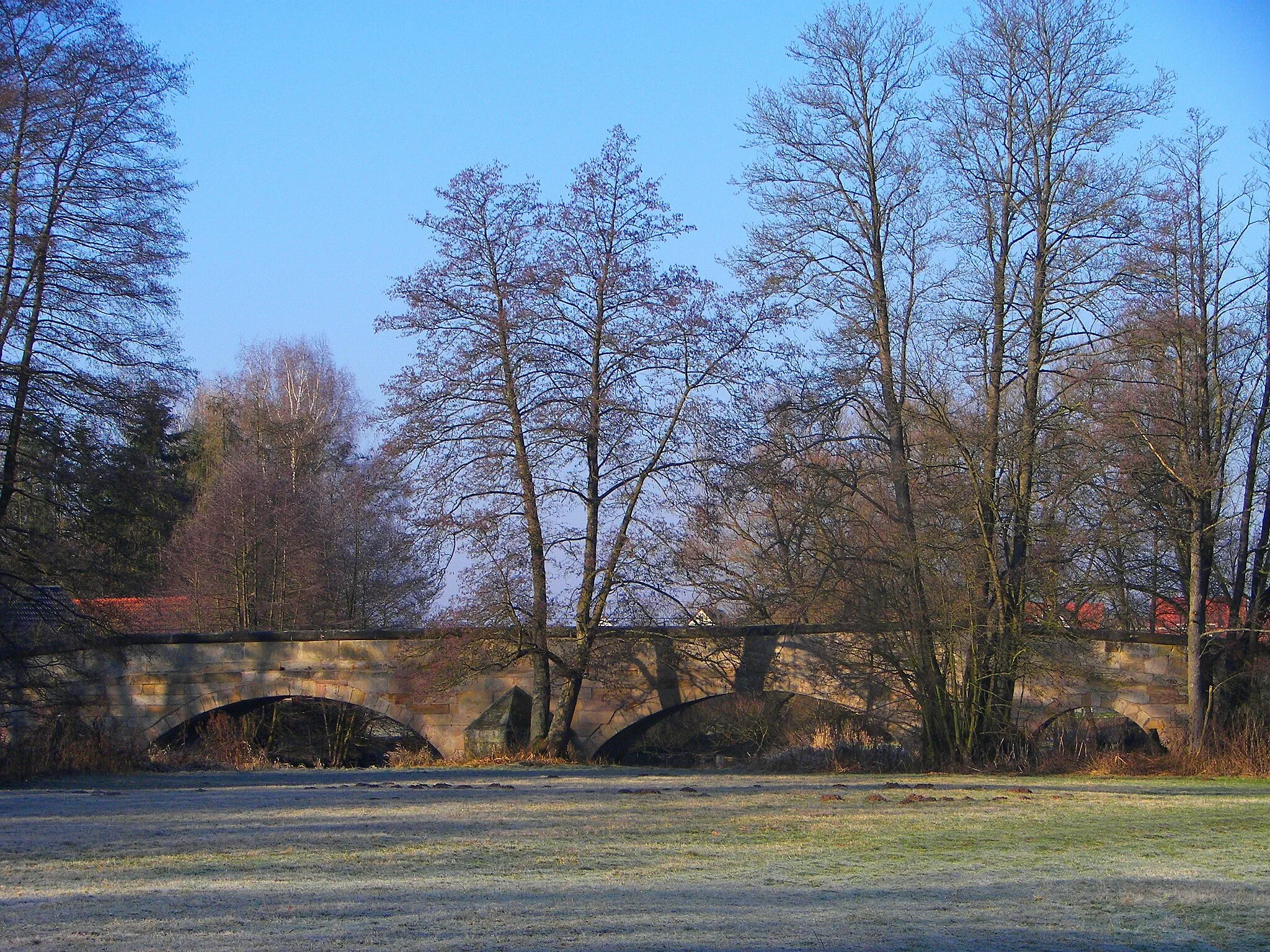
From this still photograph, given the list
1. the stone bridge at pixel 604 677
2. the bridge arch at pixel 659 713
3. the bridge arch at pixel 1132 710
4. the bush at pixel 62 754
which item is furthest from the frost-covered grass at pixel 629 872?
the bridge arch at pixel 1132 710

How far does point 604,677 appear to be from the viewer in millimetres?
20688

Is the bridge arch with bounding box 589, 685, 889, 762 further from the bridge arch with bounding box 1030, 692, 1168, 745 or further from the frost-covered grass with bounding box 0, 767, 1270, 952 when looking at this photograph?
the frost-covered grass with bounding box 0, 767, 1270, 952

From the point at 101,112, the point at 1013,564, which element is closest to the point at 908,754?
the point at 1013,564

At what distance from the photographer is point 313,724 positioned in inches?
1022

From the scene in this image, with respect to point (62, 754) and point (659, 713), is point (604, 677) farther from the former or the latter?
point (62, 754)

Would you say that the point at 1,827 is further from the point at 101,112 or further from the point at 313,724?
the point at 313,724

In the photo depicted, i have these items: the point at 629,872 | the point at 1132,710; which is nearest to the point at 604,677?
the point at 1132,710

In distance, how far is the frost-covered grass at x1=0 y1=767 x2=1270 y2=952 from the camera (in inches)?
189

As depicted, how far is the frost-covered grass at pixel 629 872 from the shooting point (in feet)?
15.8

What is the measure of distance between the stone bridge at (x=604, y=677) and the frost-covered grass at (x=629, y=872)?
859 centimetres

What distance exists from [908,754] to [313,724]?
13359mm

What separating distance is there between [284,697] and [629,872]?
18685 mm

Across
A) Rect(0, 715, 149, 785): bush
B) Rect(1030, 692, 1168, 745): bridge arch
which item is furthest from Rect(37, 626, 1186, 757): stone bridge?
→ Rect(0, 715, 149, 785): bush

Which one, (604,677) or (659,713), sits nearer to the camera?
(604,677)
